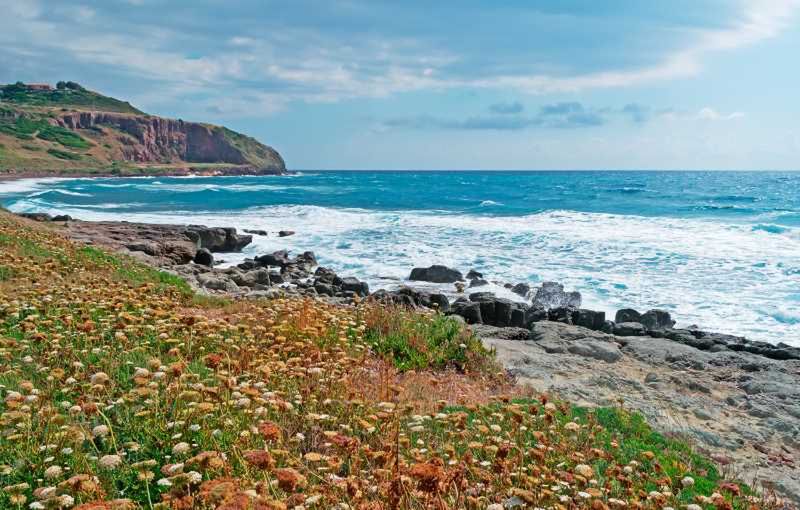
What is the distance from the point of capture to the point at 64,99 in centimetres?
17325

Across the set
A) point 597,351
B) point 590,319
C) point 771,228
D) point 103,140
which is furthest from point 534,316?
point 103,140

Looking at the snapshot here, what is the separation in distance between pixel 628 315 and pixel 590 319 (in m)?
1.85

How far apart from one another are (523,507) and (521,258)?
27645 millimetres

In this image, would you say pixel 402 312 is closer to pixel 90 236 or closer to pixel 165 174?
pixel 90 236

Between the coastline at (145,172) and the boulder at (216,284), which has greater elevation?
the coastline at (145,172)

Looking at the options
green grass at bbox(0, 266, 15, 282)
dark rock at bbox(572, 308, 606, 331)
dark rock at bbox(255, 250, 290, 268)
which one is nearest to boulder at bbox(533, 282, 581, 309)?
dark rock at bbox(572, 308, 606, 331)

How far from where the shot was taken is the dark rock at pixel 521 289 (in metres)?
23.2

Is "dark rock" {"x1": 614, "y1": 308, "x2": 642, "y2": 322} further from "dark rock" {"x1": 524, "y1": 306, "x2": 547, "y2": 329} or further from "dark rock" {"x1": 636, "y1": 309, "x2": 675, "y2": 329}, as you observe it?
"dark rock" {"x1": 524, "y1": 306, "x2": 547, "y2": 329}

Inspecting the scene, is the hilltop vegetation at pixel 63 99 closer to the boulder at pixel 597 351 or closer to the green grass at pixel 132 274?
the green grass at pixel 132 274

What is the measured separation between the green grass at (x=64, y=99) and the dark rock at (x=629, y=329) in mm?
172265

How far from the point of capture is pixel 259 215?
5303 centimetres

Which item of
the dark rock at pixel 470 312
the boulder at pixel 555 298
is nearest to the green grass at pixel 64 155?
the boulder at pixel 555 298

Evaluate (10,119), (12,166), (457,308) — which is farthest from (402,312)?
(10,119)

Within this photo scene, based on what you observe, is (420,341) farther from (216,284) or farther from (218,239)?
(218,239)
